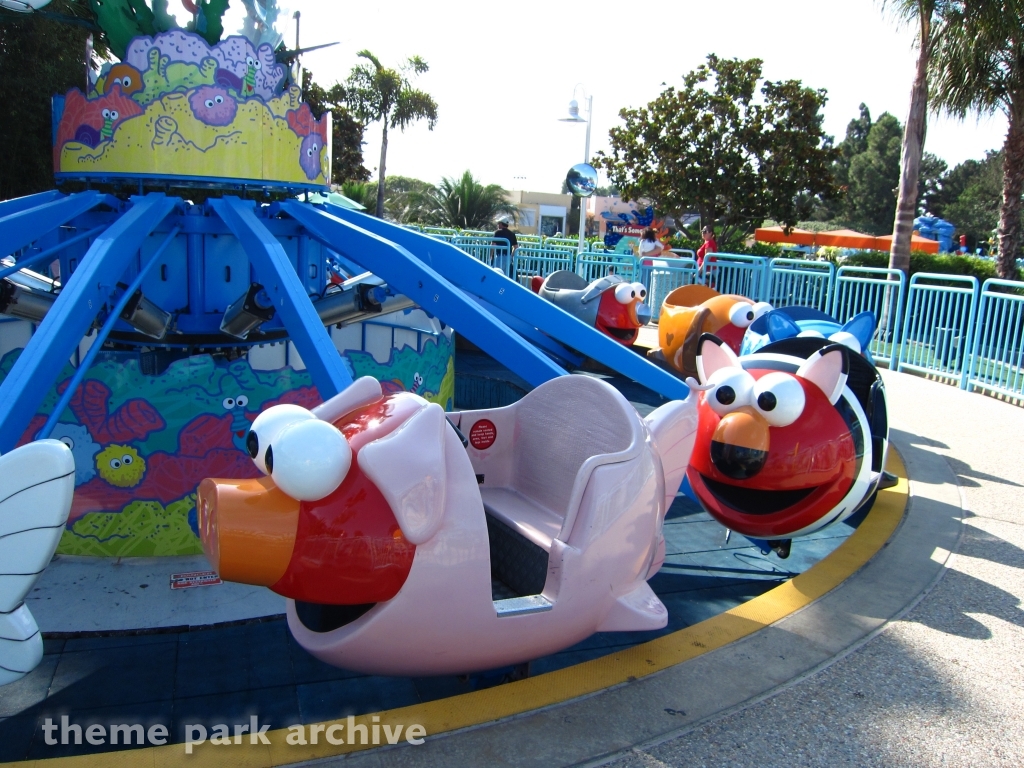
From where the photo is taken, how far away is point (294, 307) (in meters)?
3.92

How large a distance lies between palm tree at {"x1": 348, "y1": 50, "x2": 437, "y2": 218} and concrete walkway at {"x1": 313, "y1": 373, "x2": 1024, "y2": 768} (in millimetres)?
28931

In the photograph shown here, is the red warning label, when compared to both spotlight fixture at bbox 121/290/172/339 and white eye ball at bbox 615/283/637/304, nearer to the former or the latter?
spotlight fixture at bbox 121/290/172/339

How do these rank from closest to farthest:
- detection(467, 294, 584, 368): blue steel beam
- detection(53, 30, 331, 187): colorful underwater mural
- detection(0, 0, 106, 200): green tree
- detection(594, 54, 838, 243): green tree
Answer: detection(53, 30, 331, 187): colorful underwater mural → detection(467, 294, 584, 368): blue steel beam → detection(0, 0, 106, 200): green tree → detection(594, 54, 838, 243): green tree

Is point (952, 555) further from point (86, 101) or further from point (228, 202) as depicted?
point (86, 101)

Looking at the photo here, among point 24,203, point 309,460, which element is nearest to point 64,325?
point 309,460

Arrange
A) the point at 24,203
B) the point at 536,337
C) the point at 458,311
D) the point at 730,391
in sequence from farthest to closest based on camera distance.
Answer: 1. the point at 536,337
2. the point at 24,203
3. the point at 458,311
4. the point at 730,391

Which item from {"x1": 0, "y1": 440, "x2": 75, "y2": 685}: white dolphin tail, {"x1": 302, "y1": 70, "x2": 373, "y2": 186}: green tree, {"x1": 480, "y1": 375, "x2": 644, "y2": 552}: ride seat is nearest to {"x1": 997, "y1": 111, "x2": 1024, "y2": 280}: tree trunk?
{"x1": 480, "y1": 375, "x2": 644, "y2": 552}: ride seat

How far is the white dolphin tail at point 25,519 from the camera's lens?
2.39 meters

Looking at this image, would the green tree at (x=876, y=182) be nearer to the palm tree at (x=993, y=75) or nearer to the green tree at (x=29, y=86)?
the palm tree at (x=993, y=75)

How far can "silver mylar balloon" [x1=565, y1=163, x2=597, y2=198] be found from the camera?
1625cm

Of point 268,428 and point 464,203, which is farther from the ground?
point 464,203

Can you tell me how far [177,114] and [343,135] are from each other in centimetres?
3141

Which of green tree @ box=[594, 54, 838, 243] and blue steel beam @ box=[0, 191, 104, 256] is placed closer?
blue steel beam @ box=[0, 191, 104, 256]

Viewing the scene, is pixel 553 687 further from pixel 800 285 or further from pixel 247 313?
pixel 800 285
